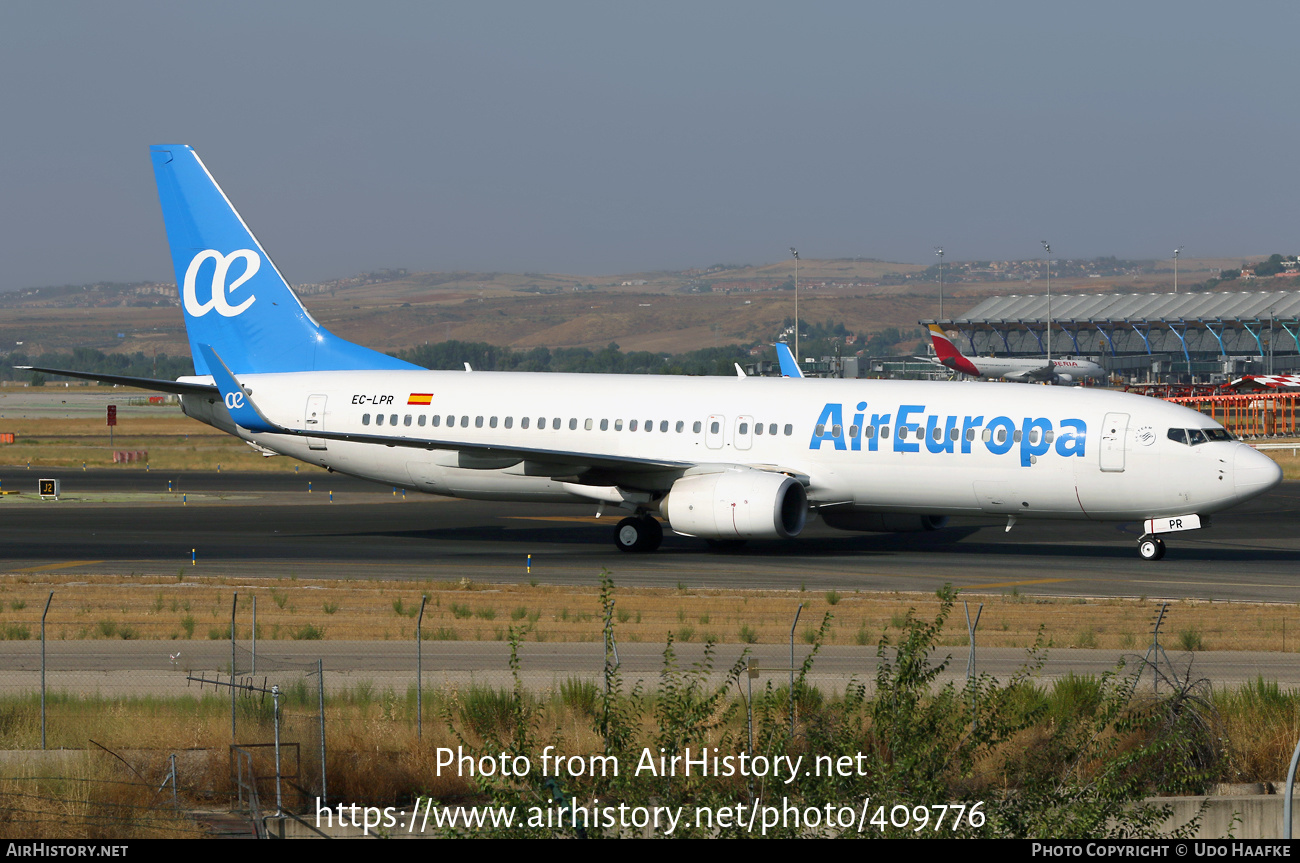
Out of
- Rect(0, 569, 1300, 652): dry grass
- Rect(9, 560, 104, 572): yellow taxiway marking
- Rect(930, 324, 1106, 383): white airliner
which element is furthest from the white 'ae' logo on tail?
Rect(930, 324, 1106, 383): white airliner

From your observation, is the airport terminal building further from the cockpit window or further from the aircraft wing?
the aircraft wing

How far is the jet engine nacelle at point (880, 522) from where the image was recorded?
3825 cm

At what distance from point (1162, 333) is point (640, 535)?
152m

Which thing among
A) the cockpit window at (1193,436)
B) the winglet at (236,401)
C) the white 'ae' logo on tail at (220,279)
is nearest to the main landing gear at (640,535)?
the winglet at (236,401)

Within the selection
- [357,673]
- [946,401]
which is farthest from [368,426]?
[357,673]

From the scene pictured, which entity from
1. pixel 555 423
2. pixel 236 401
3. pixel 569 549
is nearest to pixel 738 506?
pixel 569 549

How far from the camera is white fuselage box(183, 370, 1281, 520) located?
3422 cm

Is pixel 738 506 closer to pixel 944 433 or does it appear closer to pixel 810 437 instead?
pixel 810 437

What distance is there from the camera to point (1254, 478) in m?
33.2

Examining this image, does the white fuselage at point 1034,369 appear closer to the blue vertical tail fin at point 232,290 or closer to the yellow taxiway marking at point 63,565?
the blue vertical tail fin at point 232,290

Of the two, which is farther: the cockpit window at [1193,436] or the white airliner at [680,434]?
the white airliner at [680,434]

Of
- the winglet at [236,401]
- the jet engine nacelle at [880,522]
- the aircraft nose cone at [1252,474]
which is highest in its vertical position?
the winglet at [236,401]

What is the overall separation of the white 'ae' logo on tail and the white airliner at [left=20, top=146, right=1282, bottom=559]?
0.19ft

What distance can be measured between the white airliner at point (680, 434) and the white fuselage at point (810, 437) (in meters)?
0.05
